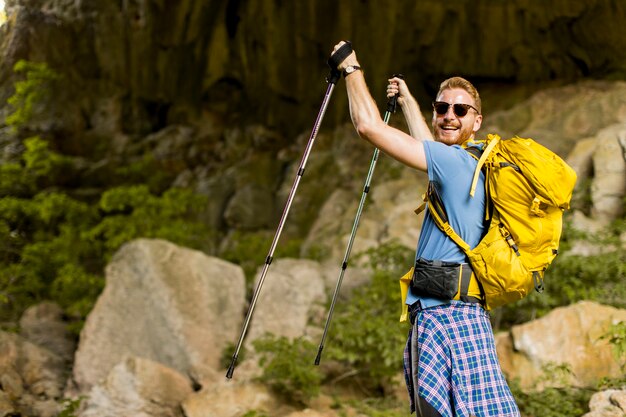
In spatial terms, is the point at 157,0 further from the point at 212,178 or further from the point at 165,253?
the point at 165,253

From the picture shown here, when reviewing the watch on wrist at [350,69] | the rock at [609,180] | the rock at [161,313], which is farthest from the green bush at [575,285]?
the watch on wrist at [350,69]

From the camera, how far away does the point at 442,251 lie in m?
2.15

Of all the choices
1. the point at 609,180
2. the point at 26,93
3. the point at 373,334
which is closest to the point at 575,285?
the point at 609,180

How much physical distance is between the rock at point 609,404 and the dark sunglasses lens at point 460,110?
2.48m

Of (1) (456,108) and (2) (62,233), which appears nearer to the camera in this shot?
(1) (456,108)

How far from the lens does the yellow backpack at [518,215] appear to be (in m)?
2.00

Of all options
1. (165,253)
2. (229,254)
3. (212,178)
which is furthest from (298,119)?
(165,253)

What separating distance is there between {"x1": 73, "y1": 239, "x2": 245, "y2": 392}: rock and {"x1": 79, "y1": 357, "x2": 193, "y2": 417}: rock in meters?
0.69

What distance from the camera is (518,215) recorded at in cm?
204

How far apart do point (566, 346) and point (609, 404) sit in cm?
124

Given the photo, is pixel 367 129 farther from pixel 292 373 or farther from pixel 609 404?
pixel 292 373

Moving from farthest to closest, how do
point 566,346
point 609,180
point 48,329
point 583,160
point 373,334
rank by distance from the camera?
point 48,329
point 583,160
point 609,180
point 373,334
point 566,346

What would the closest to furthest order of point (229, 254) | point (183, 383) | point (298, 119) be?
point (183, 383)
point (229, 254)
point (298, 119)

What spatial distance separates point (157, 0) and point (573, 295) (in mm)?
11287
